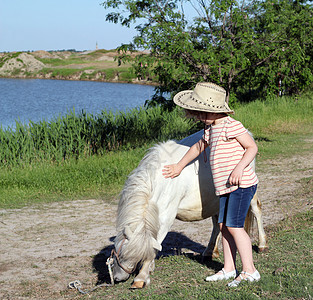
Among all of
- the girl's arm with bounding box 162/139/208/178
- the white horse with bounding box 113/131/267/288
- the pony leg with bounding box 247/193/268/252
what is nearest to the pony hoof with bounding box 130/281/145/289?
the white horse with bounding box 113/131/267/288

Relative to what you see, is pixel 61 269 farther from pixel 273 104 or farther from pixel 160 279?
pixel 273 104

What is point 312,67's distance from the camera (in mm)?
10914

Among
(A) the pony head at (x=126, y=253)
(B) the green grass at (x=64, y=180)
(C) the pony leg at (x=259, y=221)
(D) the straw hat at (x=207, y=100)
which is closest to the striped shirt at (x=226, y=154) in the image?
(D) the straw hat at (x=207, y=100)

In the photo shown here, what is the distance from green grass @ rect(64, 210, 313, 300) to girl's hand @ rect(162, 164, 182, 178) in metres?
0.83

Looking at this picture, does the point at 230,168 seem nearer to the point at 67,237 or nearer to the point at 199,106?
the point at 199,106

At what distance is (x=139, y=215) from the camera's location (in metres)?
3.37

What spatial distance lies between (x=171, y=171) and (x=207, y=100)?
67 centimetres

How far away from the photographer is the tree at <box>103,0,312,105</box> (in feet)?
31.0

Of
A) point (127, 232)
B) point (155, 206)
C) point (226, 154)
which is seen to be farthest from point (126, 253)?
point (226, 154)

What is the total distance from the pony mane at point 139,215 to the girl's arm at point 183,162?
11 cm

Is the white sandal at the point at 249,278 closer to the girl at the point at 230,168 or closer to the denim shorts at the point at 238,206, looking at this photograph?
the girl at the point at 230,168

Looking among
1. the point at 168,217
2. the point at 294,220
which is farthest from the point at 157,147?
the point at 294,220

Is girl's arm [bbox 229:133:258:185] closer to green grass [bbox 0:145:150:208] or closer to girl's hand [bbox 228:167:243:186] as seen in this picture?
girl's hand [bbox 228:167:243:186]

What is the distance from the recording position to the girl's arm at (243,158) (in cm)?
326
